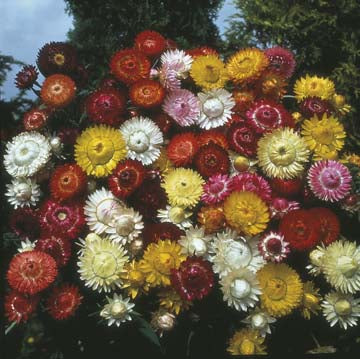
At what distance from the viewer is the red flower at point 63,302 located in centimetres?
165

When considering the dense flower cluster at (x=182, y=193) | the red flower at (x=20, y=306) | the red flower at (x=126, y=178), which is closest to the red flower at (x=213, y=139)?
the dense flower cluster at (x=182, y=193)

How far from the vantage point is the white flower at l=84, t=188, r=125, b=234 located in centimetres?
177

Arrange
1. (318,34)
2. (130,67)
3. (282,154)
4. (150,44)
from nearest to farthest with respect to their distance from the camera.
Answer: (282,154) → (130,67) → (150,44) → (318,34)

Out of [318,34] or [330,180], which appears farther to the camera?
[318,34]

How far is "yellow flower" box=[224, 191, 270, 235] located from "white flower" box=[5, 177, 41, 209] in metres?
0.66

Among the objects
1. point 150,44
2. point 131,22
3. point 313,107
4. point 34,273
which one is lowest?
point 34,273

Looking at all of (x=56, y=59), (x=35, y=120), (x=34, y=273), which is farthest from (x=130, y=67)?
(x=34, y=273)

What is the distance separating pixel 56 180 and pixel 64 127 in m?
0.26

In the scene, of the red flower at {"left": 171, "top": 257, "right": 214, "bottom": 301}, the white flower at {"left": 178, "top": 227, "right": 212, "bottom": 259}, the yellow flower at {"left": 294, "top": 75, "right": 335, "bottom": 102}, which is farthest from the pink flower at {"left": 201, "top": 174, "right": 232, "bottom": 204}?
the yellow flower at {"left": 294, "top": 75, "right": 335, "bottom": 102}

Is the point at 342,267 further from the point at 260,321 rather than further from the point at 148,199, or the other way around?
the point at 148,199

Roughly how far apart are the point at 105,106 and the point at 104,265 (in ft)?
1.76

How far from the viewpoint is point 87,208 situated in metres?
1.81

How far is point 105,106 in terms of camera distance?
1.90 metres

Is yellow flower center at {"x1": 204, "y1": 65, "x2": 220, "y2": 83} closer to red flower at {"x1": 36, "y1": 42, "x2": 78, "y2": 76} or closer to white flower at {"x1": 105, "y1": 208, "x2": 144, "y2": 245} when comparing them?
red flower at {"x1": 36, "y1": 42, "x2": 78, "y2": 76}
